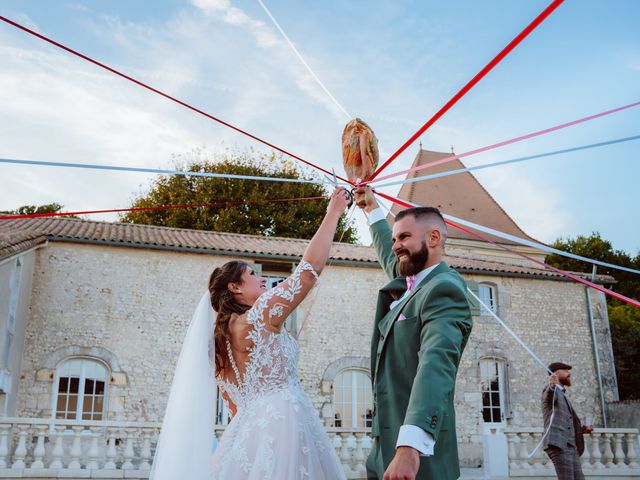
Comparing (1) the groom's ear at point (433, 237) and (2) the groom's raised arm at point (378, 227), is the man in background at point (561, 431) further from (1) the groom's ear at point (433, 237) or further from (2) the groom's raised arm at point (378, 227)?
(1) the groom's ear at point (433, 237)

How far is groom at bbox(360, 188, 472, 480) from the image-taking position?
225cm

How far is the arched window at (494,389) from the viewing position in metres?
17.0

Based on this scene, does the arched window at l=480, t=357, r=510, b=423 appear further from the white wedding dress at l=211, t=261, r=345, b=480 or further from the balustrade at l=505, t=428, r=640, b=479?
the white wedding dress at l=211, t=261, r=345, b=480

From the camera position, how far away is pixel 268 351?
10.6 feet

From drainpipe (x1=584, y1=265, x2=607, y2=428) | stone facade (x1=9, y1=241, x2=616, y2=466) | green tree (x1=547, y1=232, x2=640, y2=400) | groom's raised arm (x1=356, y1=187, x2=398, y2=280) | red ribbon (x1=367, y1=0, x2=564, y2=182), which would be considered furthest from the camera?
green tree (x1=547, y1=232, x2=640, y2=400)

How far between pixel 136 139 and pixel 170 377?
29.6 ft

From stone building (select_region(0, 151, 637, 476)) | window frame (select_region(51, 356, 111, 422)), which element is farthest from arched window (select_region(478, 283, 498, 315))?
window frame (select_region(51, 356, 111, 422))

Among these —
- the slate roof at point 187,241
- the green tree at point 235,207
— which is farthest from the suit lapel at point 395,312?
the green tree at point 235,207

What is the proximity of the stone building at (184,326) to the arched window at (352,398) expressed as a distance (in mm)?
31

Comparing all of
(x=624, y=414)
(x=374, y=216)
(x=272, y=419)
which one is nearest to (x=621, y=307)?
(x=624, y=414)

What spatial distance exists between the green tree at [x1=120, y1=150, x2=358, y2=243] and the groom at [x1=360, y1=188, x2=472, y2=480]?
20.9 meters

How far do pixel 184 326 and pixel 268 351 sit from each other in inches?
493

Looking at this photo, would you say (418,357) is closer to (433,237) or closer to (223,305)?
(433,237)

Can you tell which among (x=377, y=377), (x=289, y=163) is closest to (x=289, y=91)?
(x=377, y=377)
